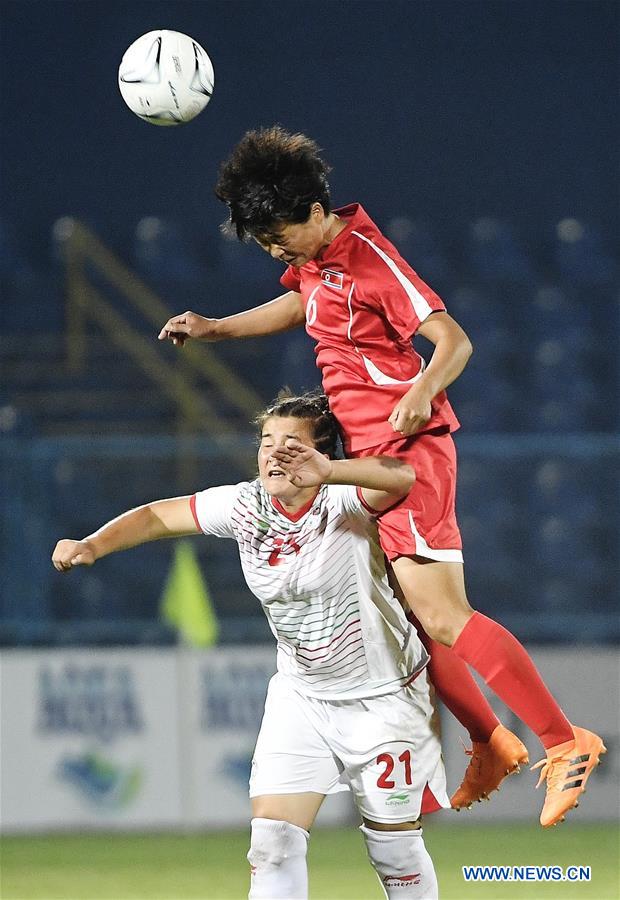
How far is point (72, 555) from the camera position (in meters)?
3.65

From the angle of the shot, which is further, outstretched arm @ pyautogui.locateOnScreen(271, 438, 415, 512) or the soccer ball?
the soccer ball

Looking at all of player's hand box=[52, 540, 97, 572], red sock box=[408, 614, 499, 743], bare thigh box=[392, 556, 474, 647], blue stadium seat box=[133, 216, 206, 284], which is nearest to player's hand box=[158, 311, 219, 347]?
player's hand box=[52, 540, 97, 572]

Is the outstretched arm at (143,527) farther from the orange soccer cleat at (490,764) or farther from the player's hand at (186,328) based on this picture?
the orange soccer cleat at (490,764)

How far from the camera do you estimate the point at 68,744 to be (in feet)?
25.2

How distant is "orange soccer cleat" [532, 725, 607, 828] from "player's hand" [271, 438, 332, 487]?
1.07 meters

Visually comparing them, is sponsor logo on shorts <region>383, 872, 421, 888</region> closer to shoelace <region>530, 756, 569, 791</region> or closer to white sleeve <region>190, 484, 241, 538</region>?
shoelace <region>530, 756, 569, 791</region>

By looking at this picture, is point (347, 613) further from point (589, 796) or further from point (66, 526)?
point (66, 526)

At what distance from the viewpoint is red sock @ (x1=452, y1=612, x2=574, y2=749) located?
12.5 feet

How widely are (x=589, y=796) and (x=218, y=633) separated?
8.12 feet

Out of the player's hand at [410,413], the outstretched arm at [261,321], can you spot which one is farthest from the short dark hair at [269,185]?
the player's hand at [410,413]

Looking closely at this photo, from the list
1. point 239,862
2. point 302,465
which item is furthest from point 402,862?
point 239,862

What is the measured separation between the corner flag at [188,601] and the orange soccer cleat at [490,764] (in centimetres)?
467

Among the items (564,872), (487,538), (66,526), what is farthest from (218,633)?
(564,872)
